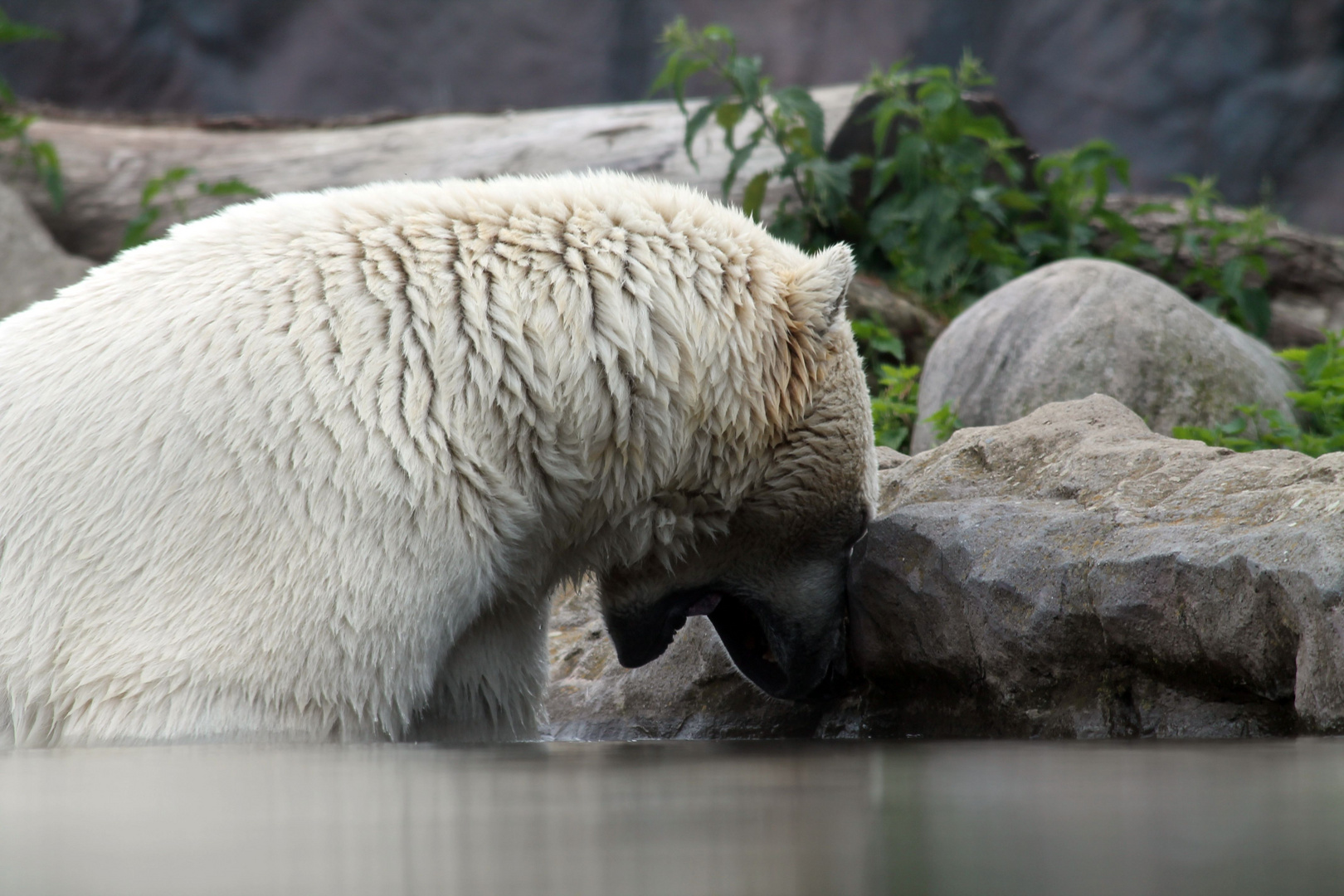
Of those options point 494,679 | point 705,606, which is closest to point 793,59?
point 705,606

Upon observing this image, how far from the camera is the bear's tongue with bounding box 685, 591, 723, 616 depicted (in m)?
3.04

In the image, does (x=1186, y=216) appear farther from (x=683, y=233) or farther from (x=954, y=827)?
(x=954, y=827)

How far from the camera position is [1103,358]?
171 inches

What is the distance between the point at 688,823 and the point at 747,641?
5.69 feet

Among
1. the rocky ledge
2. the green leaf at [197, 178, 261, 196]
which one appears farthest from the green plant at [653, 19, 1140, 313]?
the rocky ledge

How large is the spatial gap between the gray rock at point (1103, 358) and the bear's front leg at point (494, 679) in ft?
6.54

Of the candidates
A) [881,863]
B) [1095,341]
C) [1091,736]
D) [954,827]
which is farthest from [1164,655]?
[1095,341]

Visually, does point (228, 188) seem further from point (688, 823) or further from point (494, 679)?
point (688, 823)

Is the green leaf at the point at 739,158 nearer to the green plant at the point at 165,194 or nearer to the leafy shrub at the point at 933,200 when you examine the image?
the leafy shrub at the point at 933,200

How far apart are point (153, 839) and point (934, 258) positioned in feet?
16.2

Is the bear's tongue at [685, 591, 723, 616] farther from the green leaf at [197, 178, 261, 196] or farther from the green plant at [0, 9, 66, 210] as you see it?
the green plant at [0, 9, 66, 210]

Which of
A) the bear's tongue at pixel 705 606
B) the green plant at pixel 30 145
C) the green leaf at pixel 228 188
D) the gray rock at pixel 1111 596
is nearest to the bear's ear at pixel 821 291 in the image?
the gray rock at pixel 1111 596

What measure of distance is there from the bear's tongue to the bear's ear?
688 mm

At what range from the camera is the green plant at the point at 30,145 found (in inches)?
261
